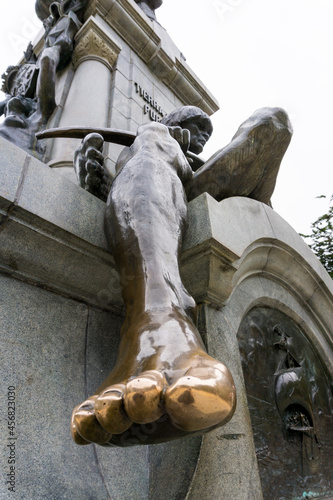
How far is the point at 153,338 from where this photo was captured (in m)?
0.94

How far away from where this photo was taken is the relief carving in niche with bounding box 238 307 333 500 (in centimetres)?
188

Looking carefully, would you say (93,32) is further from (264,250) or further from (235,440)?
(235,440)

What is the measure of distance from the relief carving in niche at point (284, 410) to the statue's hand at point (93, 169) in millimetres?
1230

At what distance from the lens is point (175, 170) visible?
1.80 metres

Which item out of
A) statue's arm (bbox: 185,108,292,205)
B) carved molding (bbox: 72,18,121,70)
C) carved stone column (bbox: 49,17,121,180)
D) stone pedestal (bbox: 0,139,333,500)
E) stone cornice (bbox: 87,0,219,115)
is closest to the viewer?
stone pedestal (bbox: 0,139,333,500)

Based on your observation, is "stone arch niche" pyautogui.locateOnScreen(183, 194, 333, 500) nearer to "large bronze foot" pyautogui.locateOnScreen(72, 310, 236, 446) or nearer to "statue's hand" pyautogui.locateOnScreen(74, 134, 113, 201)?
"statue's hand" pyautogui.locateOnScreen(74, 134, 113, 201)

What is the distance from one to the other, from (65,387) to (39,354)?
0.18 m

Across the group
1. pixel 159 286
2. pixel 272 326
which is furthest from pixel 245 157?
pixel 159 286

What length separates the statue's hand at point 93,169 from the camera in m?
2.02

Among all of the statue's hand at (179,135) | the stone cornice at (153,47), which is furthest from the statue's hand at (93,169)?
the stone cornice at (153,47)

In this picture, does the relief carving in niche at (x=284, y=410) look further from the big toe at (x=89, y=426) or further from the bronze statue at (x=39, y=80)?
the bronze statue at (x=39, y=80)

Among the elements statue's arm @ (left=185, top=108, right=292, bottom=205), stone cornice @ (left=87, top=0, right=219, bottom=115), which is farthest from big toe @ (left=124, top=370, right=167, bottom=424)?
stone cornice @ (left=87, top=0, right=219, bottom=115)

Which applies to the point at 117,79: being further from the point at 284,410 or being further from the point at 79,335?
the point at 284,410

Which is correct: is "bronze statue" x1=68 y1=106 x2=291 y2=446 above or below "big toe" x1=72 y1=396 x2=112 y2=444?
above
